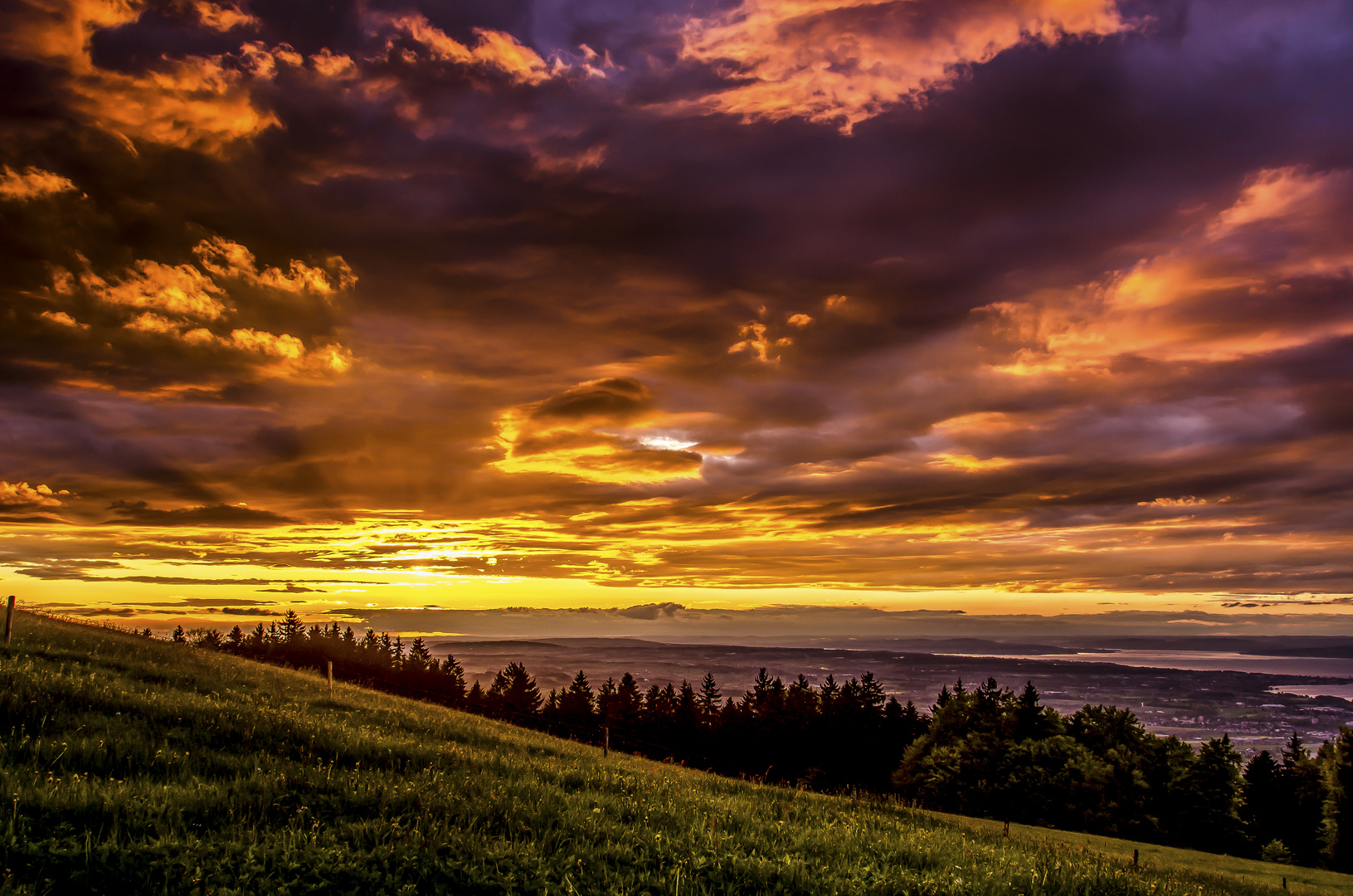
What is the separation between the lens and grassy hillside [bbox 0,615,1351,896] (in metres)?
7.18

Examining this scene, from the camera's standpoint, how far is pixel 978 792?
69.3 meters

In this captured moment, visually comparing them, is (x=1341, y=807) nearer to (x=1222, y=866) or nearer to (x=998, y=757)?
(x=998, y=757)

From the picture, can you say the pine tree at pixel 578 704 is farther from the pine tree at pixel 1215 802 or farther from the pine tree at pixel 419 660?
the pine tree at pixel 1215 802

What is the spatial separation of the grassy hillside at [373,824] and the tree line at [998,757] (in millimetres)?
34682

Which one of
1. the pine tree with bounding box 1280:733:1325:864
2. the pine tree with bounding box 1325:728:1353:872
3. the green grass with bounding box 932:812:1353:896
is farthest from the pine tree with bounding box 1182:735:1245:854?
the green grass with bounding box 932:812:1353:896

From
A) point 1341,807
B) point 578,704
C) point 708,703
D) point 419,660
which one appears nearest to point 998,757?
point 1341,807

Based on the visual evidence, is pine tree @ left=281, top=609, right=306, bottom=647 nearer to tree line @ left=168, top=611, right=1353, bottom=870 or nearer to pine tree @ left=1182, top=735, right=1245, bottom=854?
tree line @ left=168, top=611, right=1353, bottom=870

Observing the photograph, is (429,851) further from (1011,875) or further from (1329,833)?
(1329,833)

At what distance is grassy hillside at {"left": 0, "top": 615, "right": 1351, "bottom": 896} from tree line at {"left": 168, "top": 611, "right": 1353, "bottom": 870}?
34682mm

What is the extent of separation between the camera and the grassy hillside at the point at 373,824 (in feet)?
23.6

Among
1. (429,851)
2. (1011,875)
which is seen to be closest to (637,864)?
(429,851)

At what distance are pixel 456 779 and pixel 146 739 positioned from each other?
5308 millimetres

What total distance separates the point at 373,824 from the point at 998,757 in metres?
78.4

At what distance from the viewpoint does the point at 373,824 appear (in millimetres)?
8648
